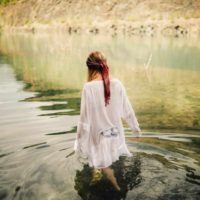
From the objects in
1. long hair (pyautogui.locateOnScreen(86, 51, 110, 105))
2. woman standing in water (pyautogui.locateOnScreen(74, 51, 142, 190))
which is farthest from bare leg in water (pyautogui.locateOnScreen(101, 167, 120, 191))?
long hair (pyautogui.locateOnScreen(86, 51, 110, 105))

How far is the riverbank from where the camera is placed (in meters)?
64.8

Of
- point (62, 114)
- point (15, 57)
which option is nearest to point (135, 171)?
point (62, 114)

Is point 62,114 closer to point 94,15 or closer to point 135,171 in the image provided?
point 135,171

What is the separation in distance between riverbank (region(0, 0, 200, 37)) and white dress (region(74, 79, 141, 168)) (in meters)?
54.5

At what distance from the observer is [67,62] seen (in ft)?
90.4

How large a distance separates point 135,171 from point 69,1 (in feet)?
283

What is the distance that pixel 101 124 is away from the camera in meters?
5.76

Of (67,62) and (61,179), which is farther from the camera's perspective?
(67,62)

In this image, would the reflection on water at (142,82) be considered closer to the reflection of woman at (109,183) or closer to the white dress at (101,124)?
the reflection of woman at (109,183)

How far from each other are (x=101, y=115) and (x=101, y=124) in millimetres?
141

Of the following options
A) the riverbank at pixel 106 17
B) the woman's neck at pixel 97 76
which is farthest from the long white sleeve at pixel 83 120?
the riverbank at pixel 106 17

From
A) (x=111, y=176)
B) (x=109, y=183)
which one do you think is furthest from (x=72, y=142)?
(x=111, y=176)

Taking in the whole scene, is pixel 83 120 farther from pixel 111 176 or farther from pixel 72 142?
pixel 72 142

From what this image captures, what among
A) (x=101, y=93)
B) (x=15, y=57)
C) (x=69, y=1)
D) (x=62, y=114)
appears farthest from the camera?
(x=69, y=1)
